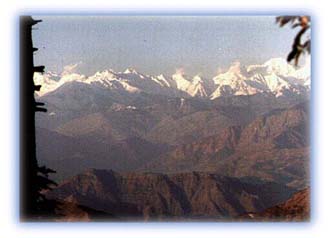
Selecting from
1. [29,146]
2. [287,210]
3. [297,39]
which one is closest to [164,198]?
[287,210]

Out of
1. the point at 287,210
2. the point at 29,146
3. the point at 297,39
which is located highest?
the point at 297,39

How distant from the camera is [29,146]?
34.0 metres

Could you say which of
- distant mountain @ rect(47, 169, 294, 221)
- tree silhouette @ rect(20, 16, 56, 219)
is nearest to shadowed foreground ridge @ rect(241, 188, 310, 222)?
distant mountain @ rect(47, 169, 294, 221)

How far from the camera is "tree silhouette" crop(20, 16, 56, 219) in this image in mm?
34031

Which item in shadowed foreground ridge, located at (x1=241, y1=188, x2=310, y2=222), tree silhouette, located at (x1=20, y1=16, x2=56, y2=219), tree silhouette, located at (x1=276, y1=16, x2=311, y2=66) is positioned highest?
tree silhouette, located at (x1=276, y1=16, x2=311, y2=66)

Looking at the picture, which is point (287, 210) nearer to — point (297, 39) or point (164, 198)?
point (164, 198)

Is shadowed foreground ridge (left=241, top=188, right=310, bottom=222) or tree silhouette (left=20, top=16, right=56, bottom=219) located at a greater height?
tree silhouette (left=20, top=16, right=56, bottom=219)

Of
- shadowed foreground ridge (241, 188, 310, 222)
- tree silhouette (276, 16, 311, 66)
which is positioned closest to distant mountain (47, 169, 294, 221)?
shadowed foreground ridge (241, 188, 310, 222)

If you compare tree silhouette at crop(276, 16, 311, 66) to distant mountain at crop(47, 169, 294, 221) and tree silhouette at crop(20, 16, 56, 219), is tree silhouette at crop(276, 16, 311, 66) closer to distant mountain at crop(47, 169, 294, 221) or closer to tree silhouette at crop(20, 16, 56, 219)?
distant mountain at crop(47, 169, 294, 221)

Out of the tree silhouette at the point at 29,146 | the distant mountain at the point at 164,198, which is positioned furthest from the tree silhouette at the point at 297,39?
the tree silhouette at the point at 29,146

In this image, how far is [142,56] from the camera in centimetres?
3406

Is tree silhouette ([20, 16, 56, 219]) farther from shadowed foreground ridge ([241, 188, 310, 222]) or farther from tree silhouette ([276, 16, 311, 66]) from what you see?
tree silhouette ([276, 16, 311, 66])

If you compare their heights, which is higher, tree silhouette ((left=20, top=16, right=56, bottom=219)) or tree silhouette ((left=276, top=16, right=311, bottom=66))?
tree silhouette ((left=276, top=16, right=311, bottom=66))
